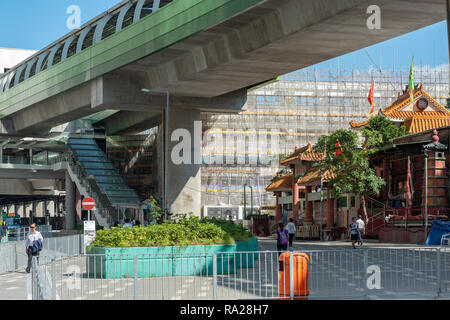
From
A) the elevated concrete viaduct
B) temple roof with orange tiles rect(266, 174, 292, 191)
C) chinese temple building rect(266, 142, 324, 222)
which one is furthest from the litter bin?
temple roof with orange tiles rect(266, 174, 292, 191)

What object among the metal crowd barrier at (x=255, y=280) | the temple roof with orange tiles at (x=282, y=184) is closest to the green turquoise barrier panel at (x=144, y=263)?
the metal crowd barrier at (x=255, y=280)

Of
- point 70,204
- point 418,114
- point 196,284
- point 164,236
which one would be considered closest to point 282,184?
point 418,114

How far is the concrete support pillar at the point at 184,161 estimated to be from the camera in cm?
4406

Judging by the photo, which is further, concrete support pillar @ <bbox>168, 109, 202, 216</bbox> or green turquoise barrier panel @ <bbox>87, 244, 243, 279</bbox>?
concrete support pillar @ <bbox>168, 109, 202, 216</bbox>

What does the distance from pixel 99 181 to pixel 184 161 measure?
1365 cm

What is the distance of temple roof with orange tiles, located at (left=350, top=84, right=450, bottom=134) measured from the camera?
1978 inches

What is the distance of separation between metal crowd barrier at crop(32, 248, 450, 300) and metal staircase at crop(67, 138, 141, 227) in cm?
2649

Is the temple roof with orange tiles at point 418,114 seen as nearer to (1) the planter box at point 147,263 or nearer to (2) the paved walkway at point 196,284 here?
(2) the paved walkway at point 196,284

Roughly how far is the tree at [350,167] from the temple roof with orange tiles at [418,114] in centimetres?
663

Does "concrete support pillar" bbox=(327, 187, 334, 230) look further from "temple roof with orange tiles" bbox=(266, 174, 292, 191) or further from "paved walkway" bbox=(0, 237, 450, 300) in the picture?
"paved walkway" bbox=(0, 237, 450, 300)

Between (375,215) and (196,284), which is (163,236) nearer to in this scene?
(196,284)

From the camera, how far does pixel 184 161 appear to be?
44.4 meters
